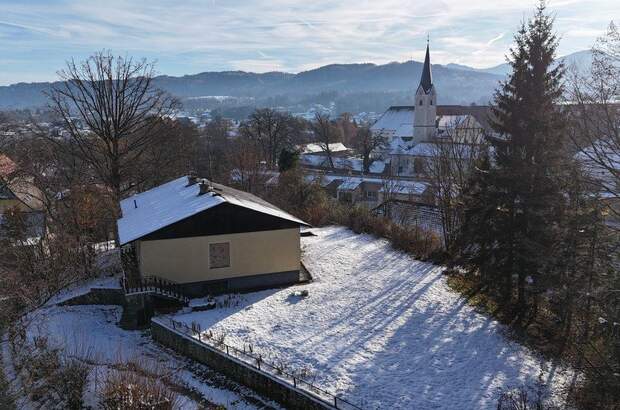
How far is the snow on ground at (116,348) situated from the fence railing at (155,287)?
61.0 inches

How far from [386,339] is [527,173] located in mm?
7872

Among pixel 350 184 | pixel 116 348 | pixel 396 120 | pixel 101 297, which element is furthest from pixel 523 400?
pixel 396 120

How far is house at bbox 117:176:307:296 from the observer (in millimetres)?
17688

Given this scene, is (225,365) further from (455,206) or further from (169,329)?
(455,206)

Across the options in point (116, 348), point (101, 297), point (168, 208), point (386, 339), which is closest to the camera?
point (386, 339)

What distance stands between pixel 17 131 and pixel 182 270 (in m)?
23.4

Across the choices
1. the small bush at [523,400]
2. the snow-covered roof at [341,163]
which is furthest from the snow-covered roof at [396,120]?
the small bush at [523,400]

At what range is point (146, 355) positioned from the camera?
576 inches

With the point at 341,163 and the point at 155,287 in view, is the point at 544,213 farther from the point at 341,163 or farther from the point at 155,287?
the point at 341,163

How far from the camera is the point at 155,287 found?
17141mm

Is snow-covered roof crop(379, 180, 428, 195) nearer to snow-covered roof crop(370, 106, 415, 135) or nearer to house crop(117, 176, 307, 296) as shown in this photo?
house crop(117, 176, 307, 296)

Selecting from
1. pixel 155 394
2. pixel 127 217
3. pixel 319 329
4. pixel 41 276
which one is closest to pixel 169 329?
pixel 319 329

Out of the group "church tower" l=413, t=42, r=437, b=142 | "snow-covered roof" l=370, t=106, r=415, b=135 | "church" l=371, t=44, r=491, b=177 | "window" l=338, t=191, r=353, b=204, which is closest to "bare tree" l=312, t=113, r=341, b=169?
"church" l=371, t=44, r=491, b=177

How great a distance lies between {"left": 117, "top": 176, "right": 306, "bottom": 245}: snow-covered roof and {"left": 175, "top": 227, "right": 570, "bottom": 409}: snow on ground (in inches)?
146
